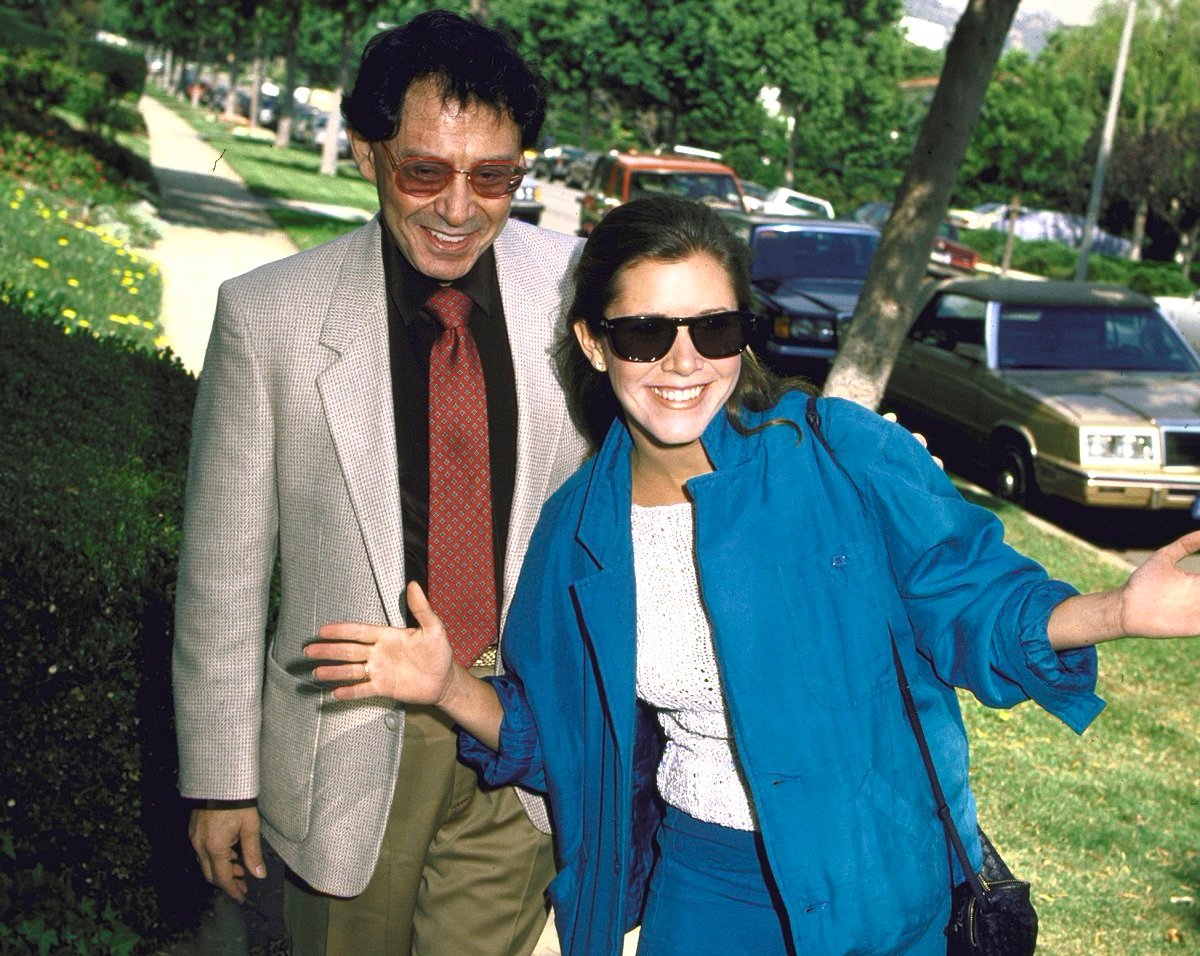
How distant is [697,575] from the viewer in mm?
2391

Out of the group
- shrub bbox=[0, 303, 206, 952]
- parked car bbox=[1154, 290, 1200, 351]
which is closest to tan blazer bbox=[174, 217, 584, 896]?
shrub bbox=[0, 303, 206, 952]

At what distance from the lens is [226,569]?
104 inches

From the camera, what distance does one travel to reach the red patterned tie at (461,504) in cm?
269

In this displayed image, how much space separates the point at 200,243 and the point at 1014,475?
1130cm

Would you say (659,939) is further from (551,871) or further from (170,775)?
(170,775)

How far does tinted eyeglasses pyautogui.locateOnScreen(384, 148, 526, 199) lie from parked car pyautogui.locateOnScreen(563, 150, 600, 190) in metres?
43.8

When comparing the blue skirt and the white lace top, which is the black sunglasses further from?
the blue skirt

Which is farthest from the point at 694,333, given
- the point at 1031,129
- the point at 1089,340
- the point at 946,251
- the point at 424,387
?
the point at 1031,129

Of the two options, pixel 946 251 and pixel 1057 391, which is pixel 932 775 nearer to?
pixel 1057 391

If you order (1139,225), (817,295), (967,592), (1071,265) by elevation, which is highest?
(967,592)

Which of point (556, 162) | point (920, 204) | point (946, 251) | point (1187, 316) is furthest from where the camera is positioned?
point (556, 162)

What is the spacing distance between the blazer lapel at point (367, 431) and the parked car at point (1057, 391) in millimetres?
8278

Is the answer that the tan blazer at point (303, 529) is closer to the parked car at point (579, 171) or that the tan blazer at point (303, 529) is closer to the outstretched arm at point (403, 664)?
the outstretched arm at point (403, 664)

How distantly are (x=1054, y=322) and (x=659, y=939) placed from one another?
997 cm
